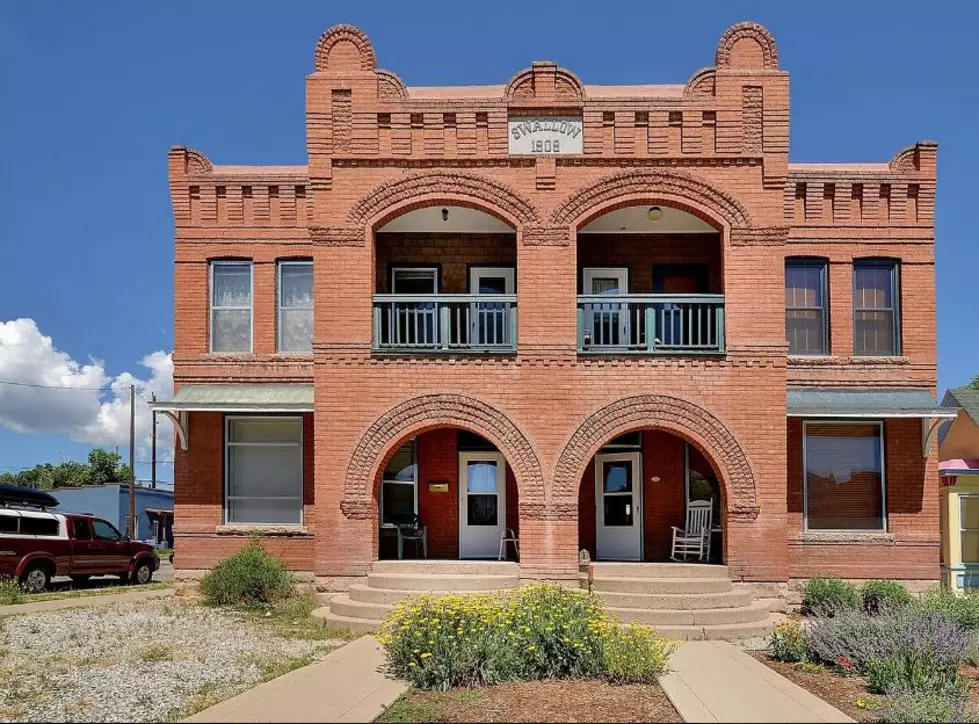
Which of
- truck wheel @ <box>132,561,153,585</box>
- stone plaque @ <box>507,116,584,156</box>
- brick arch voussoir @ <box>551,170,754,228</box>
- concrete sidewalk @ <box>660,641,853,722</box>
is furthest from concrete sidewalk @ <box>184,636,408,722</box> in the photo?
truck wheel @ <box>132,561,153,585</box>

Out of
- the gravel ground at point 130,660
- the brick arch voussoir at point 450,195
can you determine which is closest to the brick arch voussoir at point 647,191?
the brick arch voussoir at point 450,195

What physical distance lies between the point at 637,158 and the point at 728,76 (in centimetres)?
205

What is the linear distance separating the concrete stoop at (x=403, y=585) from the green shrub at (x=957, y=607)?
5941 mm

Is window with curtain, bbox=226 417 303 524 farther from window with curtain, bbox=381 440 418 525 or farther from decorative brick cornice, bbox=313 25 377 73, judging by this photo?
decorative brick cornice, bbox=313 25 377 73

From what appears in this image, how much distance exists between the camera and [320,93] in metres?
16.2

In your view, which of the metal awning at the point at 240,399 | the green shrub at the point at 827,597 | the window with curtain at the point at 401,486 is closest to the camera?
the green shrub at the point at 827,597

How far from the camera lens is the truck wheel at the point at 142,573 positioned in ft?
83.9

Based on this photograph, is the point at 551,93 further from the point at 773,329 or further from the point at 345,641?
the point at 345,641

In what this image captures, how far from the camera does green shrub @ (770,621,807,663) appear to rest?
458 inches

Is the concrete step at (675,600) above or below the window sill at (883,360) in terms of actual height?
below

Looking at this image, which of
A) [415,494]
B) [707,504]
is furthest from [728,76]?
[415,494]

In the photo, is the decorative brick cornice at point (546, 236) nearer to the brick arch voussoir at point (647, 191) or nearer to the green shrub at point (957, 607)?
the brick arch voussoir at point (647, 191)

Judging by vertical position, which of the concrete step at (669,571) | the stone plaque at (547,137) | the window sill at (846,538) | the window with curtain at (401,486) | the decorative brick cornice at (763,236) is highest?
the stone plaque at (547,137)

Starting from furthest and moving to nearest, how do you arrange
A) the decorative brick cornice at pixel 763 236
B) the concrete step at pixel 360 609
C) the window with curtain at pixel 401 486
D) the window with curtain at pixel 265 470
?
the window with curtain at pixel 265 470
the window with curtain at pixel 401 486
the decorative brick cornice at pixel 763 236
the concrete step at pixel 360 609
